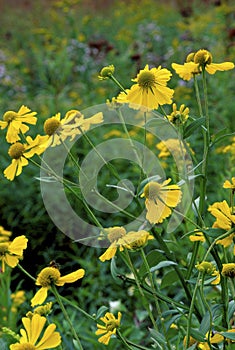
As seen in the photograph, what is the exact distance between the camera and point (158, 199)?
2.94ft

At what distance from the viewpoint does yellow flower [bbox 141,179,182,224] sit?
2.89ft

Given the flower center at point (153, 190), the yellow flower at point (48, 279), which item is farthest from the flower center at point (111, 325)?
the flower center at point (153, 190)

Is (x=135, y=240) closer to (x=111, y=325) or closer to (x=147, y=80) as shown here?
(x=111, y=325)

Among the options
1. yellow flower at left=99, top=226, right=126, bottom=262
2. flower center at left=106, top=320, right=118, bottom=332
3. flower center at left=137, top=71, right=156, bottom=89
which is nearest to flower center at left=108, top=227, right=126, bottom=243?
yellow flower at left=99, top=226, right=126, bottom=262

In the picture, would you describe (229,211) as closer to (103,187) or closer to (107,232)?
(107,232)

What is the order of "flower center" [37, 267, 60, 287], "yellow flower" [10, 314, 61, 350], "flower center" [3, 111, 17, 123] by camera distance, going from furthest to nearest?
"flower center" [3, 111, 17, 123]
"flower center" [37, 267, 60, 287]
"yellow flower" [10, 314, 61, 350]

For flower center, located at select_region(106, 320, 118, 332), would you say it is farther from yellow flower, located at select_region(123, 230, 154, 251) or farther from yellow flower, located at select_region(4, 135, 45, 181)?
yellow flower, located at select_region(4, 135, 45, 181)

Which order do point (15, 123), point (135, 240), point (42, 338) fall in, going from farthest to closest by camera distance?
1. point (15, 123)
2. point (135, 240)
3. point (42, 338)

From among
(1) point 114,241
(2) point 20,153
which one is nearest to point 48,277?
(1) point 114,241

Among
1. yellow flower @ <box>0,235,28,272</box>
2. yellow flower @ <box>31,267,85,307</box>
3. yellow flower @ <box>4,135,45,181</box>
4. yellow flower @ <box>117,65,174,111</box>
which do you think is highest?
yellow flower @ <box>117,65,174,111</box>

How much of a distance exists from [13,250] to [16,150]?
168mm

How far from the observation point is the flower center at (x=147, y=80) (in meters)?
0.94

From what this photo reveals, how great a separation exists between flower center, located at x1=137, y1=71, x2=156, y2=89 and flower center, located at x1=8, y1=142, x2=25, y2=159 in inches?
8.8

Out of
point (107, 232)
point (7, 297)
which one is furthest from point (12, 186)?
point (107, 232)
